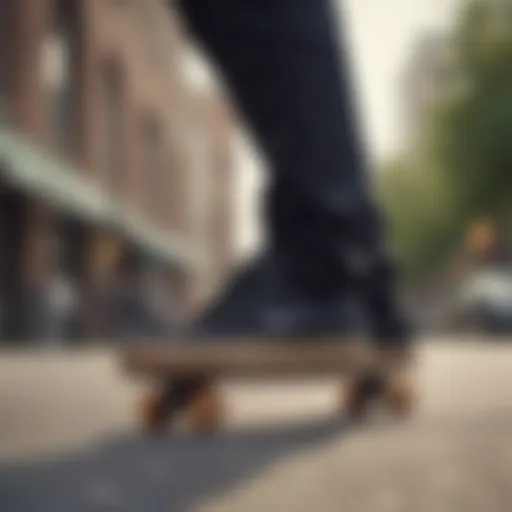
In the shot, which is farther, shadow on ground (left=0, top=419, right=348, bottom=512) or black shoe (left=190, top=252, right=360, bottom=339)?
black shoe (left=190, top=252, right=360, bottom=339)

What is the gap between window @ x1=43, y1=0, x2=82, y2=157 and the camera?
2.66ft

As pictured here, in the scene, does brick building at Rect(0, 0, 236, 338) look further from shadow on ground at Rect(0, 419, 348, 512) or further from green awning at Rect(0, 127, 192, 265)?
shadow on ground at Rect(0, 419, 348, 512)

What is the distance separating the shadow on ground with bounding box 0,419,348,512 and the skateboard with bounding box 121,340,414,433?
0.16ft

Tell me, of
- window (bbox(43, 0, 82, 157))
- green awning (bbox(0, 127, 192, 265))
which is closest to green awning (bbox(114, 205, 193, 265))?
→ green awning (bbox(0, 127, 192, 265))

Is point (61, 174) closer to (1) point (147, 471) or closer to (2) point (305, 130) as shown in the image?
(2) point (305, 130)

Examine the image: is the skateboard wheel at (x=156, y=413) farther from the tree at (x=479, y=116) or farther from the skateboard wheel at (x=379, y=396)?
the tree at (x=479, y=116)

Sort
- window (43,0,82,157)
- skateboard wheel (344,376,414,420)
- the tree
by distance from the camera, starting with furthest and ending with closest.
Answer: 1. skateboard wheel (344,376,414,420)
2. the tree
3. window (43,0,82,157)

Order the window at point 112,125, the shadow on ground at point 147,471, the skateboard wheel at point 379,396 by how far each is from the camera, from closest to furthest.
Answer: the shadow on ground at point 147,471
the window at point 112,125
the skateboard wheel at point 379,396

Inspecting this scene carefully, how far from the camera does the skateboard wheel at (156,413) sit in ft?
3.47

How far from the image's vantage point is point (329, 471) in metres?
0.78

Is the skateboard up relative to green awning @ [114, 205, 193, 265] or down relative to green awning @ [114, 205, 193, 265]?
down

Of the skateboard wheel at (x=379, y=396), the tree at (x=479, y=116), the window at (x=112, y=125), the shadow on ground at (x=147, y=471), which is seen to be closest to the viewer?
the shadow on ground at (x=147, y=471)

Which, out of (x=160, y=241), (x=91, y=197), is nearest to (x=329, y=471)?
(x=160, y=241)

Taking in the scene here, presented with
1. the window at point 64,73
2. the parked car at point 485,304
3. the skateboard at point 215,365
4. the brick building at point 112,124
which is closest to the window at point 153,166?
the brick building at point 112,124
